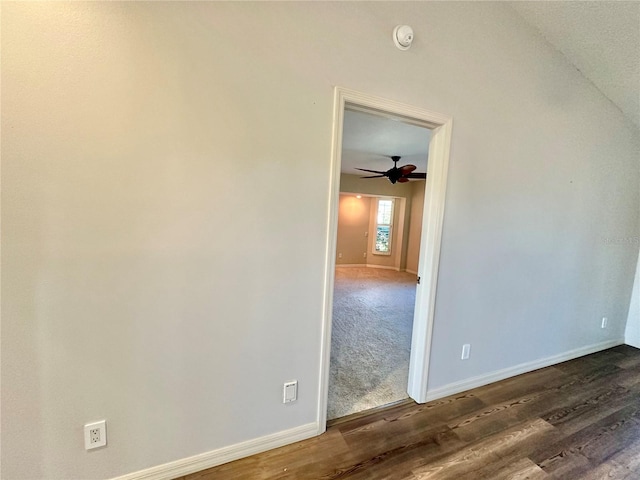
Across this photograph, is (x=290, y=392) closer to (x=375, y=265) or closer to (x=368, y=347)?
(x=368, y=347)

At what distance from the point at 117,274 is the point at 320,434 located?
5.00 feet

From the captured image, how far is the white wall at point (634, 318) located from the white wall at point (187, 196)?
284 centimetres

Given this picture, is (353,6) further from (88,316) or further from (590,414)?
(590,414)

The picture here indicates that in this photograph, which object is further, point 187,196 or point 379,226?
point 379,226

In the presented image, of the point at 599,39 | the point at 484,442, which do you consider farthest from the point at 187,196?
the point at 599,39

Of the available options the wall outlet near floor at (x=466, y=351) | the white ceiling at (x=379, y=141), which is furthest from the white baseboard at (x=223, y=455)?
the white ceiling at (x=379, y=141)

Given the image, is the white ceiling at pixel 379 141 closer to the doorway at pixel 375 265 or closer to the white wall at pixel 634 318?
the doorway at pixel 375 265

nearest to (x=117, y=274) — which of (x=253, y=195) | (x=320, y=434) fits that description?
(x=253, y=195)

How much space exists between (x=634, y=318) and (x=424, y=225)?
338 cm

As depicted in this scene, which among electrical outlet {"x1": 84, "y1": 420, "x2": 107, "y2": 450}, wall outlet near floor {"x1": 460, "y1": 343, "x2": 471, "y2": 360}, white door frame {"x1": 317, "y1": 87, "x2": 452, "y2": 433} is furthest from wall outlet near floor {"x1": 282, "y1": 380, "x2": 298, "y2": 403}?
wall outlet near floor {"x1": 460, "y1": 343, "x2": 471, "y2": 360}

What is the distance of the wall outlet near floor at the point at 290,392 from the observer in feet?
5.53

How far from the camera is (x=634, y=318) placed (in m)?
3.35

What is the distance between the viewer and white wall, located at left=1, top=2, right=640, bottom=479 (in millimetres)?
1120

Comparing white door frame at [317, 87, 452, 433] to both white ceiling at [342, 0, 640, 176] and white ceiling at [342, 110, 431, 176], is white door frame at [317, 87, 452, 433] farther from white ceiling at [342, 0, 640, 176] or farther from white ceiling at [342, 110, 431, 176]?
white ceiling at [342, 110, 431, 176]
